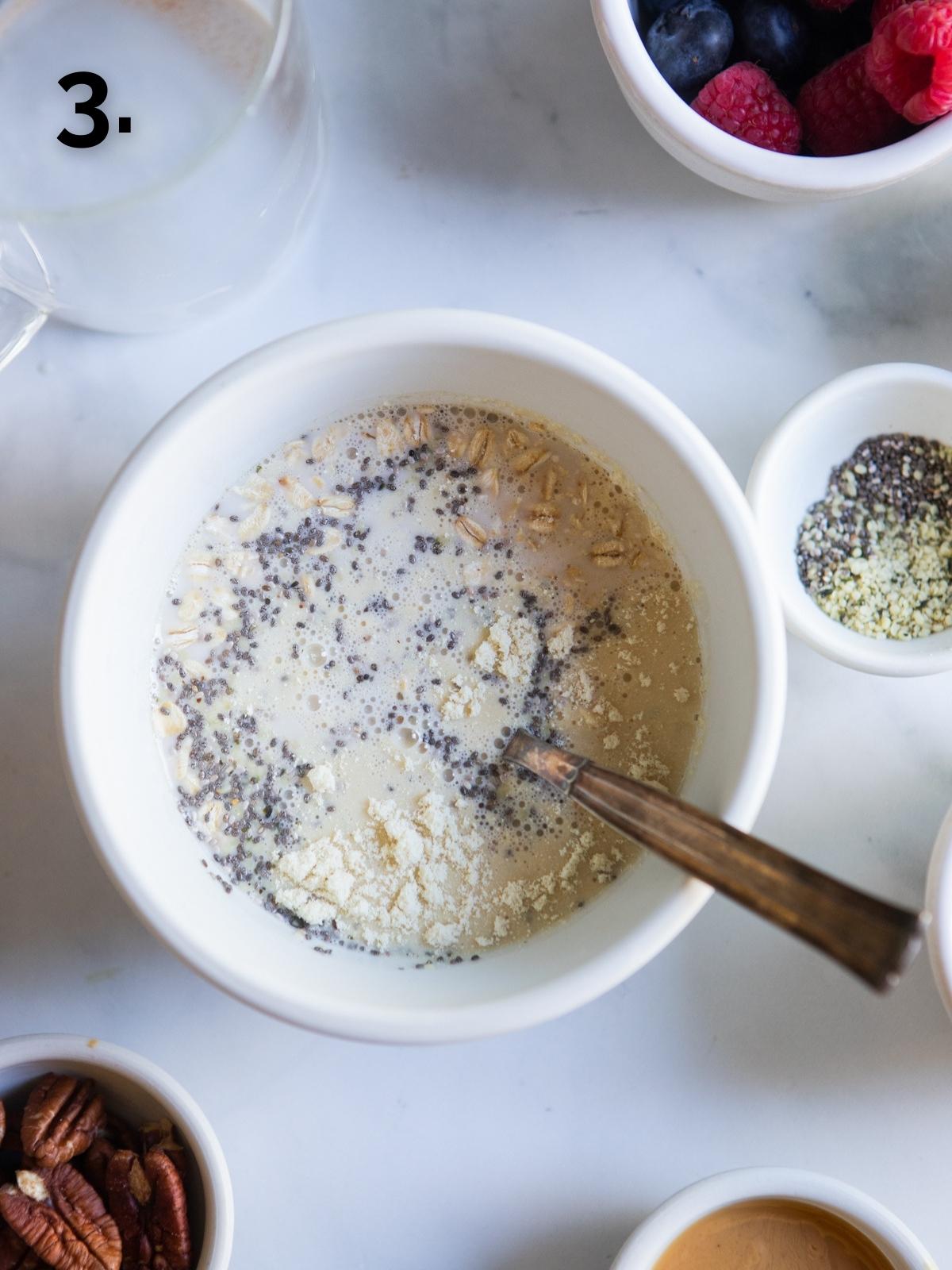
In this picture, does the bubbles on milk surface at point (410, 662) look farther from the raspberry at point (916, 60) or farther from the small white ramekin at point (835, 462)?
the raspberry at point (916, 60)

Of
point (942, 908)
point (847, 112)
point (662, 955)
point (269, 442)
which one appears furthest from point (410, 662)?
point (847, 112)

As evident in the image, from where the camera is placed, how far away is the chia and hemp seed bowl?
2.69 ft

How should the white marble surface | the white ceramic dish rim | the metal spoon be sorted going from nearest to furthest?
the metal spoon, the white ceramic dish rim, the white marble surface

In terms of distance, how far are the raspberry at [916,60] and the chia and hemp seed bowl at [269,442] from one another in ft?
1.03

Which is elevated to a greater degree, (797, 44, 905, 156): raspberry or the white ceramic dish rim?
(797, 44, 905, 156): raspberry

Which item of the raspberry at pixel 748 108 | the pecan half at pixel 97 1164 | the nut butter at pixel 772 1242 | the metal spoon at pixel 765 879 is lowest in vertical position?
the nut butter at pixel 772 1242

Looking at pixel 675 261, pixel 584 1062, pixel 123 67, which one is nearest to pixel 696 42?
pixel 675 261

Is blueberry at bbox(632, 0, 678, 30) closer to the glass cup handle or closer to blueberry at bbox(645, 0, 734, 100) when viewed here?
blueberry at bbox(645, 0, 734, 100)

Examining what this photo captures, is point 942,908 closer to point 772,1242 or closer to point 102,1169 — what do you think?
point 772,1242

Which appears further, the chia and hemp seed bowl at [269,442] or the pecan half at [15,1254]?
the pecan half at [15,1254]

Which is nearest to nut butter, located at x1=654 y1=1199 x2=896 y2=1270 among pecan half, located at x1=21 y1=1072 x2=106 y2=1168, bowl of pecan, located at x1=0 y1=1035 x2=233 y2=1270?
bowl of pecan, located at x1=0 y1=1035 x2=233 y2=1270

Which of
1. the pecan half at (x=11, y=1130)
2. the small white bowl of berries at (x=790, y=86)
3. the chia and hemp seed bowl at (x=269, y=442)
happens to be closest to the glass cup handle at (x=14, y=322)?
the chia and hemp seed bowl at (x=269, y=442)

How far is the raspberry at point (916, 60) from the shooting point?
2.87 feet

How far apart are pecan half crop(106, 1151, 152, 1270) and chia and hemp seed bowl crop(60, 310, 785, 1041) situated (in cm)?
25
